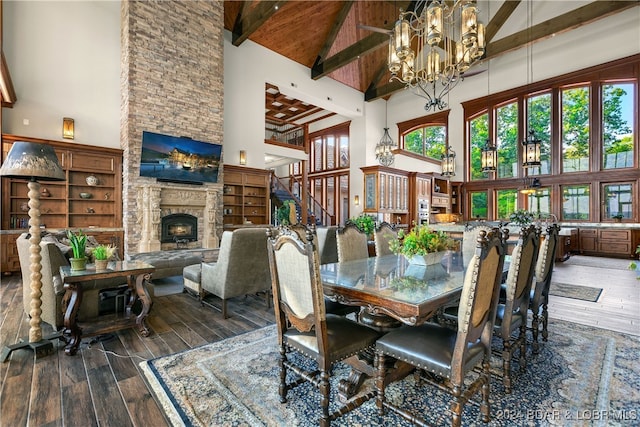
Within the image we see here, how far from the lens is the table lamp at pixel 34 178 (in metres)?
2.37

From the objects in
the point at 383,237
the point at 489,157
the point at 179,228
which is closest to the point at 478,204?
the point at 489,157

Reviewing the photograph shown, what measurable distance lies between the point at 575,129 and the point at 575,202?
89.7 inches

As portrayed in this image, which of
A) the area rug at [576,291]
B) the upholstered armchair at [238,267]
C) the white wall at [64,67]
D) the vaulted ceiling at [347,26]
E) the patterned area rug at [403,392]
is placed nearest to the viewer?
the patterned area rug at [403,392]

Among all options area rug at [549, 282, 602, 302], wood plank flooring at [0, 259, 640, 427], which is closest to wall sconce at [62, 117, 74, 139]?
wood plank flooring at [0, 259, 640, 427]

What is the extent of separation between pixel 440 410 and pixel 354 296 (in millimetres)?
845

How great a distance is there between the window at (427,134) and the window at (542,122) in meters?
2.68

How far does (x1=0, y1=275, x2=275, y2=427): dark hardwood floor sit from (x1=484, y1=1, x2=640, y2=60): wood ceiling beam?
32.1 ft

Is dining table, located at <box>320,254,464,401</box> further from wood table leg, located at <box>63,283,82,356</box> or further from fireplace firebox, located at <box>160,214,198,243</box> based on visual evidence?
fireplace firebox, located at <box>160,214,198,243</box>

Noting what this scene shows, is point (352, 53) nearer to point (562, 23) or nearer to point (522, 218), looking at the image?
point (562, 23)

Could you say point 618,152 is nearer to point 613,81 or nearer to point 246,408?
point 613,81

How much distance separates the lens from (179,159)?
653 centimetres

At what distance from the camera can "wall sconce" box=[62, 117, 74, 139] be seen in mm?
5914

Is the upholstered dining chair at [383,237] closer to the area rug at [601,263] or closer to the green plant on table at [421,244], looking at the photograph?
the green plant on table at [421,244]

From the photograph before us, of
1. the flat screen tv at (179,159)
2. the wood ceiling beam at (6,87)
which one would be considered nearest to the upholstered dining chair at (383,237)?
the flat screen tv at (179,159)
